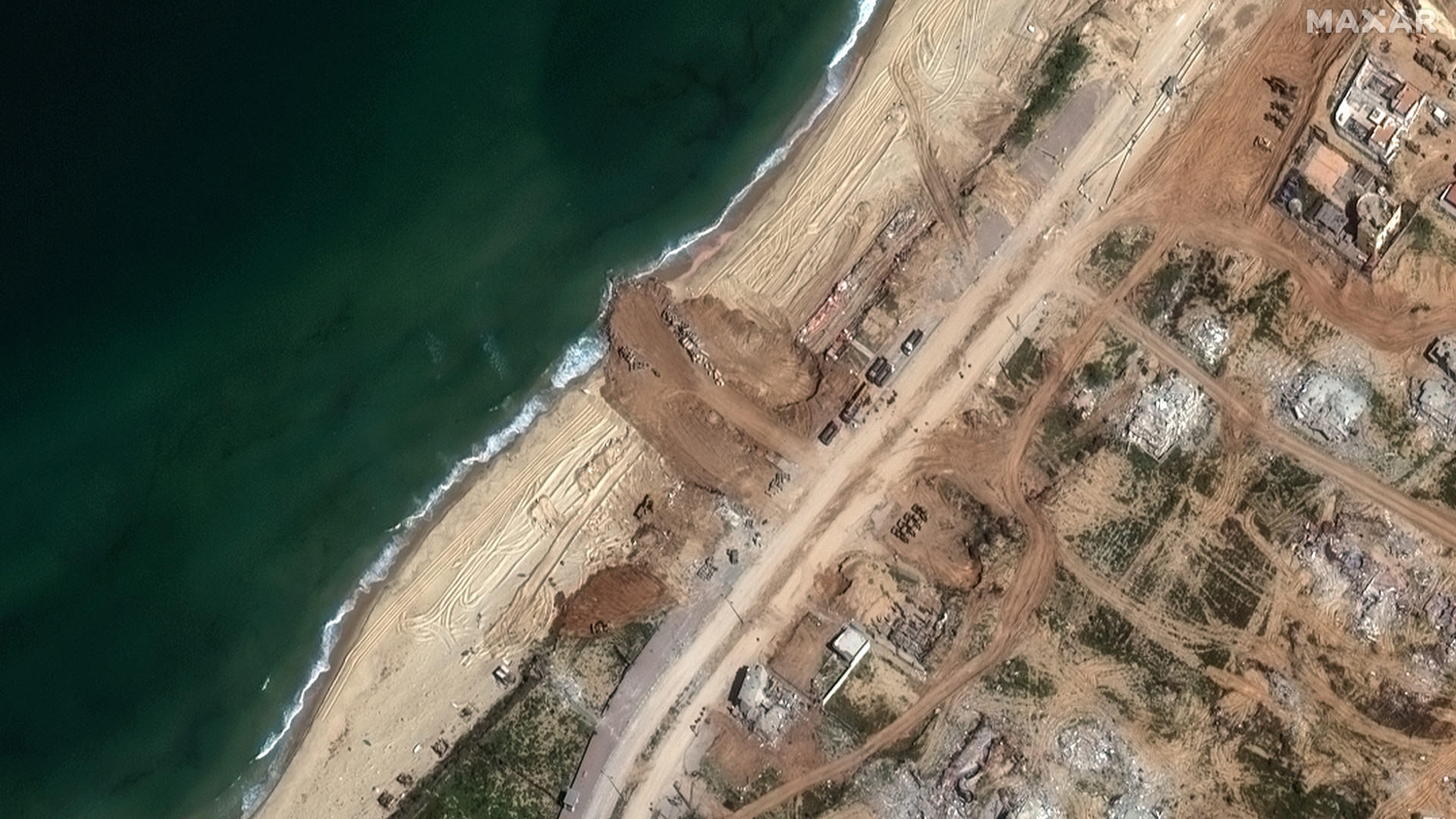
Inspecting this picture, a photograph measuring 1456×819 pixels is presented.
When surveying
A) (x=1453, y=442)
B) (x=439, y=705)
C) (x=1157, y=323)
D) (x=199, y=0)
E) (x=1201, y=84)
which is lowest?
(x=1453, y=442)

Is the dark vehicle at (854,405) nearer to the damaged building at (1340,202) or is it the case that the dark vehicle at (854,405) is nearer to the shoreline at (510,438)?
the shoreline at (510,438)

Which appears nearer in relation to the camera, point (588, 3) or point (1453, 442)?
point (1453, 442)

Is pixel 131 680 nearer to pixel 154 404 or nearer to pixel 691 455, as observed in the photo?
pixel 154 404

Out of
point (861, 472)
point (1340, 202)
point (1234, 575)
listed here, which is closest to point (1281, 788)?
point (1234, 575)

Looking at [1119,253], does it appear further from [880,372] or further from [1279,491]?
[1279,491]

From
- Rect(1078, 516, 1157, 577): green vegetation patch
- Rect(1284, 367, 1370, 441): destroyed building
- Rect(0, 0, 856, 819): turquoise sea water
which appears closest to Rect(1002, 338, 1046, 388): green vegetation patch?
Rect(1078, 516, 1157, 577): green vegetation patch

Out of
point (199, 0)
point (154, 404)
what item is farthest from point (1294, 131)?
point (154, 404)
